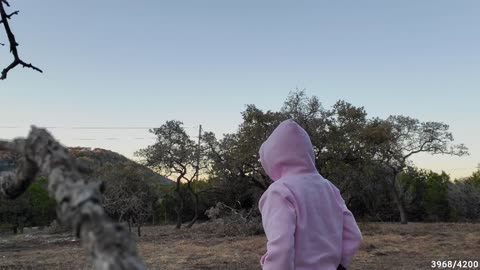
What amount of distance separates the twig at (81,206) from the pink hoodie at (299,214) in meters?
1.20

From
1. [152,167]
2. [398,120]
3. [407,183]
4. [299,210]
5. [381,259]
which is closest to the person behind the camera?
[299,210]

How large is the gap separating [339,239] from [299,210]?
24 centimetres

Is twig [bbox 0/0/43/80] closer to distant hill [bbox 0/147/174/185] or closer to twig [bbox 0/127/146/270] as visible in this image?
twig [bbox 0/127/146/270]

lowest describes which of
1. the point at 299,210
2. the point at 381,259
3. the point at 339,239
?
the point at 381,259

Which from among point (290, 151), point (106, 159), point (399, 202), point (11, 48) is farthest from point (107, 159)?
point (290, 151)

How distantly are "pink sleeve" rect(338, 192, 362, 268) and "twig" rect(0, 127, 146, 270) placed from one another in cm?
155

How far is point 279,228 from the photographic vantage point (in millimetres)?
1800

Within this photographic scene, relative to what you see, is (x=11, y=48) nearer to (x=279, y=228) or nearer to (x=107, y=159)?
(x=279, y=228)

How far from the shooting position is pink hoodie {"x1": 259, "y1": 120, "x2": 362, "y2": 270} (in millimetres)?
1799

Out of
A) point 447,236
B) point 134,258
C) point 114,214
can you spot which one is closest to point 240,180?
point 114,214

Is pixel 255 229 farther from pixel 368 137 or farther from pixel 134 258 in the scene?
pixel 134 258

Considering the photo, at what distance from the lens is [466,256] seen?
10023 mm

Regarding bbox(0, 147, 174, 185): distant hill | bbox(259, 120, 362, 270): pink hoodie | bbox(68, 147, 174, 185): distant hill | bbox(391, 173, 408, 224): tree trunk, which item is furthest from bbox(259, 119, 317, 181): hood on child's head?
bbox(391, 173, 408, 224): tree trunk

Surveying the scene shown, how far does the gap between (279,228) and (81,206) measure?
53.9 inches
